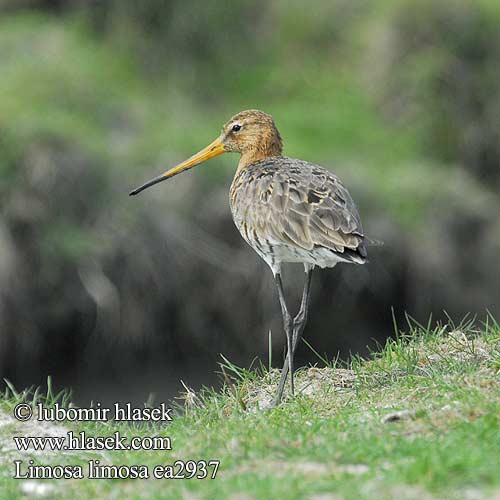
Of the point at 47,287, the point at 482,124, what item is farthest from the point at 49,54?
the point at 482,124

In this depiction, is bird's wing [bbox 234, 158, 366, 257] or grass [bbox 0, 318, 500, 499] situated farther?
bird's wing [bbox 234, 158, 366, 257]

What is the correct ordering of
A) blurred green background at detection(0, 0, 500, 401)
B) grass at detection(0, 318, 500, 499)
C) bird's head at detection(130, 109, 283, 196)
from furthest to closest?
1. blurred green background at detection(0, 0, 500, 401)
2. bird's head at detection(130, 109, 283, 196)
3. grass at detection(0, 318, 500, 499)

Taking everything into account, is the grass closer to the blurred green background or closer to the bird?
Result: the bird

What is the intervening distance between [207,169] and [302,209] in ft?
22.7

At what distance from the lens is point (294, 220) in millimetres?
7316

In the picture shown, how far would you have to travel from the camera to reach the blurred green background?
1330cm

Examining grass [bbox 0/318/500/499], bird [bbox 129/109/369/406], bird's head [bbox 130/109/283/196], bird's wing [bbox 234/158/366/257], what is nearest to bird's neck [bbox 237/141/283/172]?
bird's head [bbox 130/109/283/196]

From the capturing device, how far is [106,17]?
688 inches

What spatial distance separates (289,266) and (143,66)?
5.07m

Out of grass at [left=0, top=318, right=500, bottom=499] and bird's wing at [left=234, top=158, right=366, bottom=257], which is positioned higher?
bird's wing at [left=234, top=158, right=366, bottom=257]

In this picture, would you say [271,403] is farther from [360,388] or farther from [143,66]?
[143,66]

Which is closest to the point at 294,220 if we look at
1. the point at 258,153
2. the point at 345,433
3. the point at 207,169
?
the point at 258,153

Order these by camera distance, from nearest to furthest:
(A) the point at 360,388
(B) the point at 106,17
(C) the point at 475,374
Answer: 1. (C) the point at 475,374
2. (A) the point at 360,388
3. (B) the point at 106,17

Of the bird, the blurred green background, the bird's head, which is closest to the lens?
the bird
